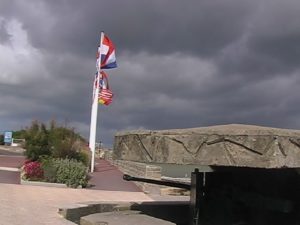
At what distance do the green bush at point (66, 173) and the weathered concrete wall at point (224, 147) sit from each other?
1623cm

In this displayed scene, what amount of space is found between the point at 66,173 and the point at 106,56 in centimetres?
986

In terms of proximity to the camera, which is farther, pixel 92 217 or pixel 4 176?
pixel 4 176

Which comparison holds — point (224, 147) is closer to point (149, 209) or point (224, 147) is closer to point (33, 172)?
point (149, 209)

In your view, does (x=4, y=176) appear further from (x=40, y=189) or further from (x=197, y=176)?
(x=197, y=176)

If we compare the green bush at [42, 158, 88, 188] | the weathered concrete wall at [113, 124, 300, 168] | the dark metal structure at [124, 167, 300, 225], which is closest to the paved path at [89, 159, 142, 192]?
the green bush at [42, 158, 88, 188]

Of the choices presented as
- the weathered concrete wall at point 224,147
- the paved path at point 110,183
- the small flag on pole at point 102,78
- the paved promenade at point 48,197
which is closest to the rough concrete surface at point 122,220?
the weathered concrete wall at point 224,147

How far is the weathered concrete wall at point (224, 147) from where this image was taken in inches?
184

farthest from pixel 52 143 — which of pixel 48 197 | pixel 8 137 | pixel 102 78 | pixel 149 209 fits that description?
pixel 8 137

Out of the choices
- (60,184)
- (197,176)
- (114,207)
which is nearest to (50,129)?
(60,184)

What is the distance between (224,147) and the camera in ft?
15.9

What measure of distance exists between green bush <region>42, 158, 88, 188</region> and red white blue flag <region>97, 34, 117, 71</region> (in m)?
8.62

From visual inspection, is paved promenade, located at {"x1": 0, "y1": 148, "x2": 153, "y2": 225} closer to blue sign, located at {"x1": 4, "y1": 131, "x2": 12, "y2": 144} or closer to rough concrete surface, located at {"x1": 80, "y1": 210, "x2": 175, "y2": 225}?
rough concrete surface, located at {"x1": 80, "y1": 210, "x2": 175, "y2": 225}

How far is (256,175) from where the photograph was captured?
21.3ft

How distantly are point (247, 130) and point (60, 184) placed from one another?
663 inches
